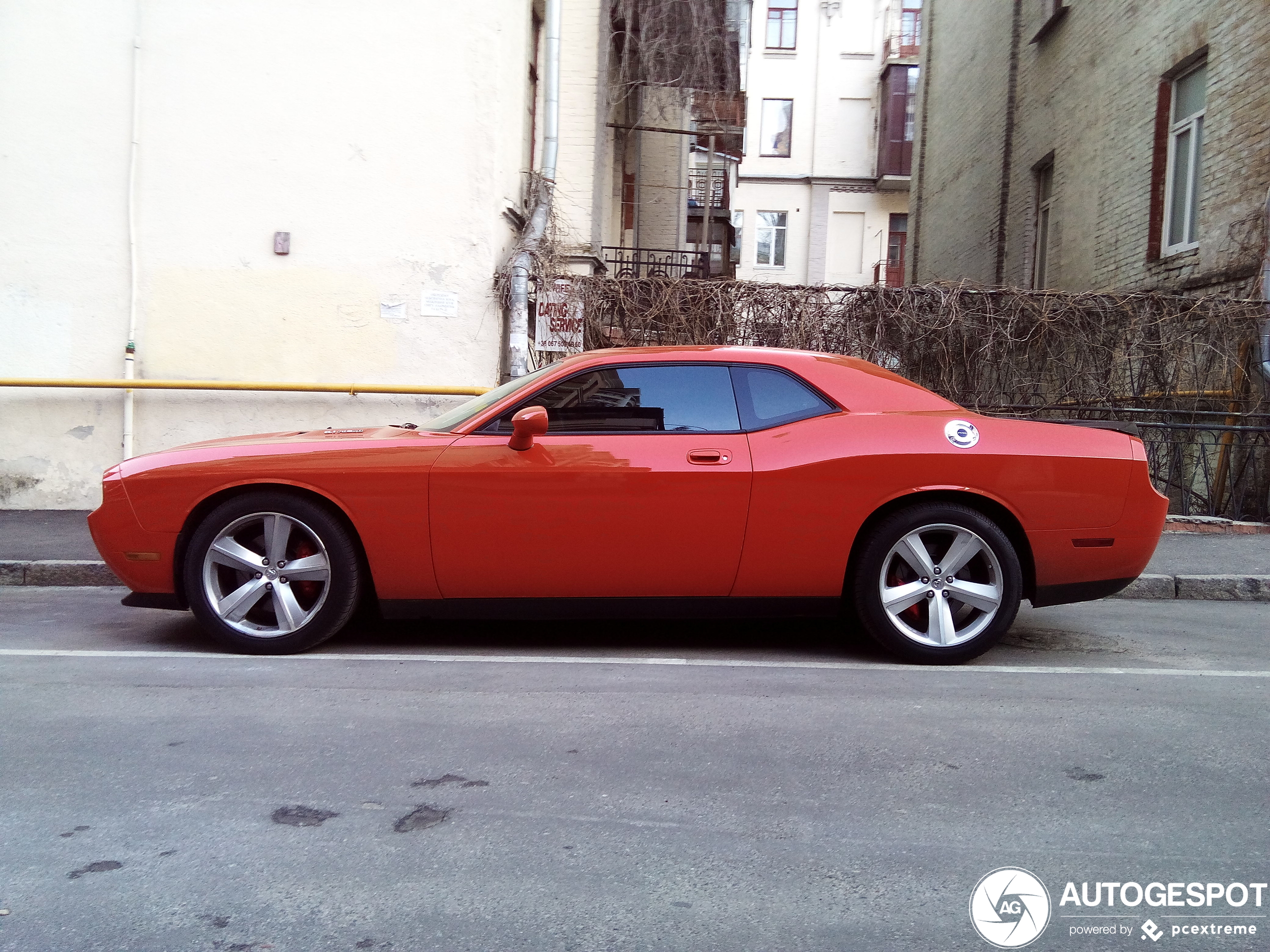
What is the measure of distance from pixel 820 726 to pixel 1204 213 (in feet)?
31.4

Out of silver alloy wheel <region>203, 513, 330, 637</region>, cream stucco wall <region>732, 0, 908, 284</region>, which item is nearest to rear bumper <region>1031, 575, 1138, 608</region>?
silver alloy wheel <region>203, 513, 330, 637</region>

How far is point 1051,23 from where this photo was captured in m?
15.0

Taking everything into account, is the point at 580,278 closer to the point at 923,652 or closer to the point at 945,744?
the point at 923,652

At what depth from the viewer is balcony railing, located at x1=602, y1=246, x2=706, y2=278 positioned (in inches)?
Result: 424

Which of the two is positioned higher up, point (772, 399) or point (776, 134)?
point (776, 134)

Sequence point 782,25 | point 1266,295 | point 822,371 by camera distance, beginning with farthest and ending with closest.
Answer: point 782,25 < point 1266,295 < point 822,371

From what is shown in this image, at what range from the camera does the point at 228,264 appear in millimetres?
9359

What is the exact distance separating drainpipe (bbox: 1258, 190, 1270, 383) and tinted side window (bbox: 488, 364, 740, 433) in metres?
7.24

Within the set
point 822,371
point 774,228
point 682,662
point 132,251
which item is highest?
point 774,228

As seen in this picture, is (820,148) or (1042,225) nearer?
(1042,225)

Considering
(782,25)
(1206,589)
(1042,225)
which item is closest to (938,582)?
(1206,589)

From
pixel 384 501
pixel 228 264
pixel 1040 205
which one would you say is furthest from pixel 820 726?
pixel 1040 205

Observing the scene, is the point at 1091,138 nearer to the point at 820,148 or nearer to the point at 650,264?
the point at 650,264

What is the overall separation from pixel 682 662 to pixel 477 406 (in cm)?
155
